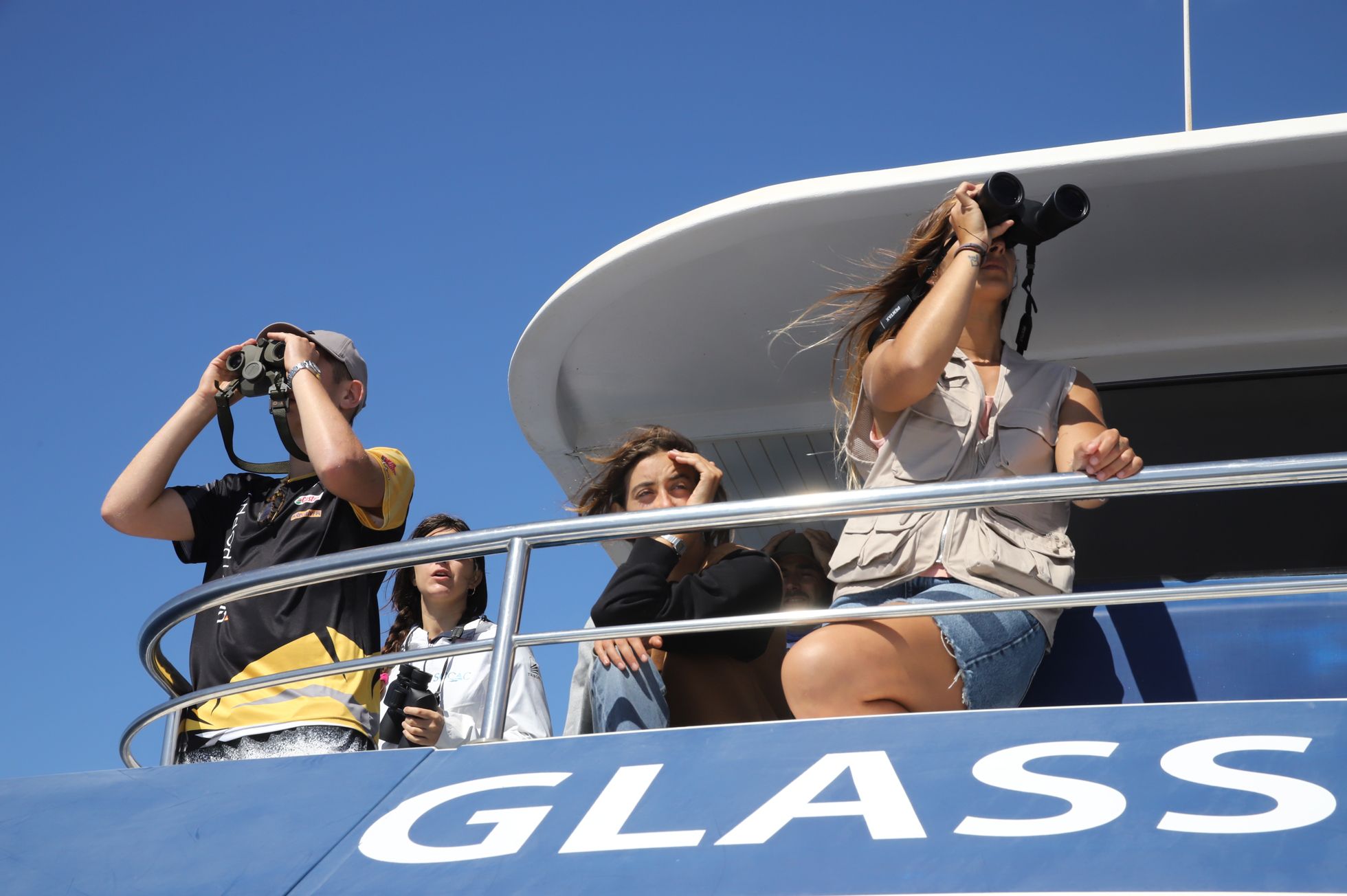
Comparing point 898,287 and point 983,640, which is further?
point 898,287

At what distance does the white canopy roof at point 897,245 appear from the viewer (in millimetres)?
4039

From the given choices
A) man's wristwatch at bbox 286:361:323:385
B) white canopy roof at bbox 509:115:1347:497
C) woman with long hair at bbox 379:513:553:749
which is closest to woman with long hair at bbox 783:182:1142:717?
white canopy roof at bbox 509:115:1347:497

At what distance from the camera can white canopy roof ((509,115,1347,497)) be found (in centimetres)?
404

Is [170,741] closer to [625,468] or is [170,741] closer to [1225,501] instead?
[625,468]

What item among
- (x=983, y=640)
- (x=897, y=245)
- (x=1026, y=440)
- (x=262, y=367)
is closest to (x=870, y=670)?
(x=983, y=640)

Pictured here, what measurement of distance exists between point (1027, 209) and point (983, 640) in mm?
1163

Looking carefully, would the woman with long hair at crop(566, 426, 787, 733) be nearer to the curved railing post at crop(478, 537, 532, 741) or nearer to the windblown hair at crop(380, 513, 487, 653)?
the curved railing post at crop(478, 537, 532, 741)

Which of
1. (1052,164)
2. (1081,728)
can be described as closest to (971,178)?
(1052,164)

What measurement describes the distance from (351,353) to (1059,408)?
2015mm

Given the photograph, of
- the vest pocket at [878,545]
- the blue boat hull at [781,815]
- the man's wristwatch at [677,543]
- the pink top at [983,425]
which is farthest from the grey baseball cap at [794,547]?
the blue boat hull at [781,815]

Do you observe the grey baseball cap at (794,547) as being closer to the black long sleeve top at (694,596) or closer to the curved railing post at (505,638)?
the black long sleeve top at (694,596)

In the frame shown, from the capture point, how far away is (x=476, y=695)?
3.87 m

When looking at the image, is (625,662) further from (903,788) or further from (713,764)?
(903,788)

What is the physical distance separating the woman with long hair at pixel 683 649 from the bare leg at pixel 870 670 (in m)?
0.52
